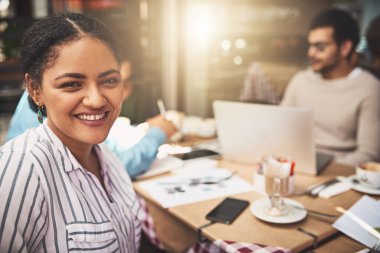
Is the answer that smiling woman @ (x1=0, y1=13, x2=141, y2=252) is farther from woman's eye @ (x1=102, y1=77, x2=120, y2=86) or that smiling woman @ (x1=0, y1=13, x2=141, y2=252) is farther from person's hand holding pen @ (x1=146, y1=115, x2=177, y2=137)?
person's hand holding pen @ (x1=146, y1=115, x2=177, y2=137)

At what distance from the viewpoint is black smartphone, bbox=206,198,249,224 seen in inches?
45.6

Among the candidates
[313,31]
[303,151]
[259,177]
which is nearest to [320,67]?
[313,31]

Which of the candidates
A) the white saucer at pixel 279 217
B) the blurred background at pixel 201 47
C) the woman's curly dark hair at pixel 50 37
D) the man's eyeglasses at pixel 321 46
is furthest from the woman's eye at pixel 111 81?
the blurred background at pixel 201 47

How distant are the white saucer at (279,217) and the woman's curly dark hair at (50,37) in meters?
0.76

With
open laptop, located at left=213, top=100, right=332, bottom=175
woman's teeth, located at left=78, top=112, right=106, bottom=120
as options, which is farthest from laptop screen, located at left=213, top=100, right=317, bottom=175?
woman's teeth, located at left=78, top=112, right=106, bottom=120

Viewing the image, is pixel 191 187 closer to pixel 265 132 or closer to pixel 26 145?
pixel 265 132

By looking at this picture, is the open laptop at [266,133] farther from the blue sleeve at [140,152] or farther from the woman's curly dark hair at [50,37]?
the woman's curly dark hair at [50,37]

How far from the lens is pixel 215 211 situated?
121cm

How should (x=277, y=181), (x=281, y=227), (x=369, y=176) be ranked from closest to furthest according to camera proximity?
(x=281, y=227) → (x=277, y=181) → (x=369, y=176)

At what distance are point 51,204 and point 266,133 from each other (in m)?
1.00

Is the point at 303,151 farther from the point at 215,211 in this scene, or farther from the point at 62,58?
the point at 62,58

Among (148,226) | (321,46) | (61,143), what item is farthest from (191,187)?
(321,46)

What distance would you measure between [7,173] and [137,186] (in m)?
0.68

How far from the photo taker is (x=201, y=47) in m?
3.44
